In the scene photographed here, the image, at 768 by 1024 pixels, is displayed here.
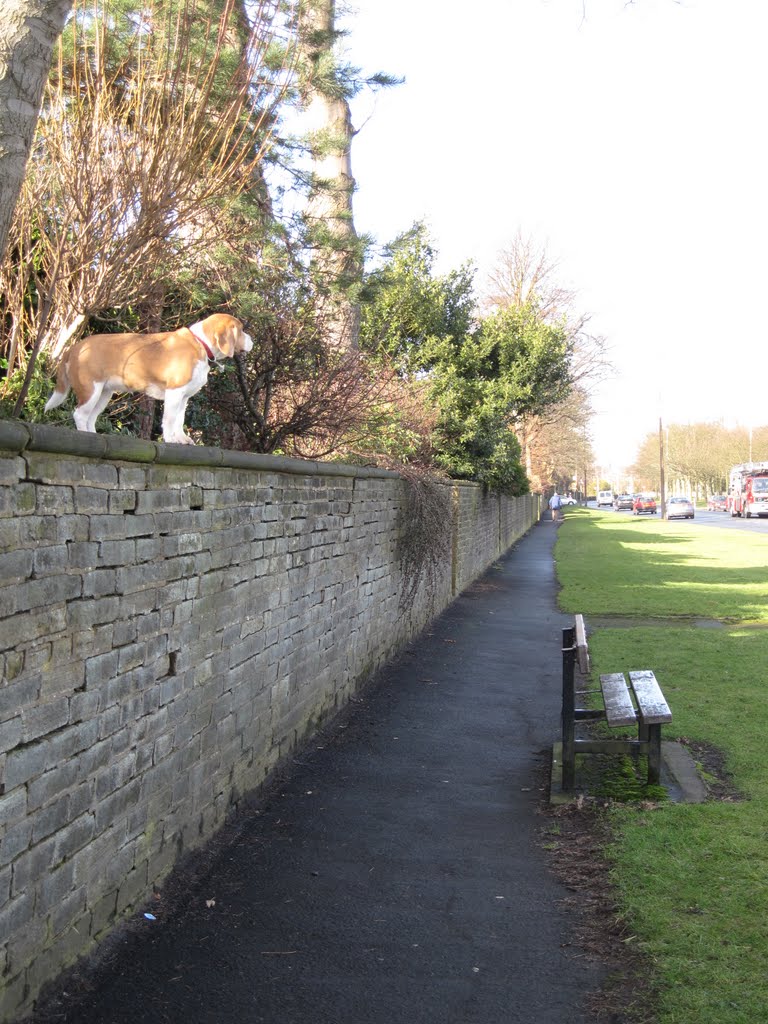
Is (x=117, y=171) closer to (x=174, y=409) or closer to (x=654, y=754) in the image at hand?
(x=174, y=409)

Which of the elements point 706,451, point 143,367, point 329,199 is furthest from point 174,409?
point 706,451

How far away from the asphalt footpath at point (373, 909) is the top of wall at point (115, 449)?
1.83m

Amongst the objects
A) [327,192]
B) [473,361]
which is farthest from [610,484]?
[327,192]

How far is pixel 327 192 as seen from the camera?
10039 millimetres

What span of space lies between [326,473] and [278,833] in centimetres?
304

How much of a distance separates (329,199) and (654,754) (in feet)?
23.8

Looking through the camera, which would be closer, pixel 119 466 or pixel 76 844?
pixel 76 844

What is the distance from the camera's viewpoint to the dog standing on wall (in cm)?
474

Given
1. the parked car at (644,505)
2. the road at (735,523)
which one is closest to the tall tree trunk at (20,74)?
the road at (735,523)

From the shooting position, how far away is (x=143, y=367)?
4848mm

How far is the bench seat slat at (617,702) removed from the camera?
5660 millimetres

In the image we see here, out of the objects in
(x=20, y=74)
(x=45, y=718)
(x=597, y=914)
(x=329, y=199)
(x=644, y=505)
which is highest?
(x=329, y=199)

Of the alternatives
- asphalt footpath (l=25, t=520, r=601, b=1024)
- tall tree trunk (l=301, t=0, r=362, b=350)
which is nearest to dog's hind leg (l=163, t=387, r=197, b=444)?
asphalt footpath (l=25, t=520, r=601, b=1024)

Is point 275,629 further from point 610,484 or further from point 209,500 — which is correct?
point 610,484
